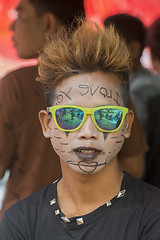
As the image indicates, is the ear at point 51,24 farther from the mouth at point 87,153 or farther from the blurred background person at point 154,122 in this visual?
the mouth at point 87,153

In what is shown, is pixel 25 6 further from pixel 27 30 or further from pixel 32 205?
pixel 32 205

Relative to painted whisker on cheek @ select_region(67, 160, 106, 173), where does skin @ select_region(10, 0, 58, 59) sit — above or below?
above

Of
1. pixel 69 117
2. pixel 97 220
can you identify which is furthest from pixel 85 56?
pixel 97 220

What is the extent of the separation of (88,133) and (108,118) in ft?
0.44

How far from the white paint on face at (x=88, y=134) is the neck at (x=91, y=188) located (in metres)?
0.10

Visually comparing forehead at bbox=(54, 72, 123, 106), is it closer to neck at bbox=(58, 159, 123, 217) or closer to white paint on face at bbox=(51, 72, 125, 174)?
white paint on face at bbox=(51, 72, 125, 174)

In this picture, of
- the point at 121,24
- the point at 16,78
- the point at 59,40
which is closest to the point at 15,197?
the point at 16,78

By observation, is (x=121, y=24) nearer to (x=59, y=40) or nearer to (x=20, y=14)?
(x=20, y=14)

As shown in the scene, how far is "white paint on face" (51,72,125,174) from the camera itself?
6.75 ft

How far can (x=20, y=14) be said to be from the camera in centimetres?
315

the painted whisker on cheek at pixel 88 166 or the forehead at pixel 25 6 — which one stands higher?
the forehead at pixel 25 6

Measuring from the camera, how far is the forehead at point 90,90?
211 cm

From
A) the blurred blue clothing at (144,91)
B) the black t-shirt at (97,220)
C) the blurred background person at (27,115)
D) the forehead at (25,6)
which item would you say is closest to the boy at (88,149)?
the black t-shirt at (97,220)

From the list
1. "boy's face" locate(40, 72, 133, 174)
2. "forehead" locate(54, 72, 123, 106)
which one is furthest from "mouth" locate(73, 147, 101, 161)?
"forehead" locate(54, 72, 123, 106)
